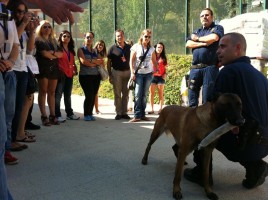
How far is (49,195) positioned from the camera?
3838 mm

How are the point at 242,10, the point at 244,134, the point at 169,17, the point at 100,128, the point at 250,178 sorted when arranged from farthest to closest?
the point at 169,17 → the point at 242,10 → the point at 100,128 → the point at 250,178 → the point at 244,134

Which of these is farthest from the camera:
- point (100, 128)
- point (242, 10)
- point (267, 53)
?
point (242, 10)

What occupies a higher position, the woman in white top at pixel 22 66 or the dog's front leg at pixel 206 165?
the woman in white top at pixel 22 66

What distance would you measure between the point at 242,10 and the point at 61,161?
24.6 ft

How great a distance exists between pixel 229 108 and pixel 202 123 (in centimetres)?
41

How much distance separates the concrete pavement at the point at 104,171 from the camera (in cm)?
389

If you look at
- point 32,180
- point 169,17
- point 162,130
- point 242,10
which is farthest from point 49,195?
point 169,17

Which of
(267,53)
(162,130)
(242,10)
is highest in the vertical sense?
(242,10)

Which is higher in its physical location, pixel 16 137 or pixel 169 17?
pixel 169 17

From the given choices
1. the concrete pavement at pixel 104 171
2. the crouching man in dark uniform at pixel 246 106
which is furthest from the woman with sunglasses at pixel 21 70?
the crouching man in dark uniform at pixel 246 106

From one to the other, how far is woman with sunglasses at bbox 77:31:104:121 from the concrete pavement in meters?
1.45

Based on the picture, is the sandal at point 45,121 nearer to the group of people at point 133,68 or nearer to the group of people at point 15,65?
the group of people at point 15,65

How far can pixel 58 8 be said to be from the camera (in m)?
3.27

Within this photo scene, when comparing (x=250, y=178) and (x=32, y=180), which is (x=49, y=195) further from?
(x=250, y=178)
